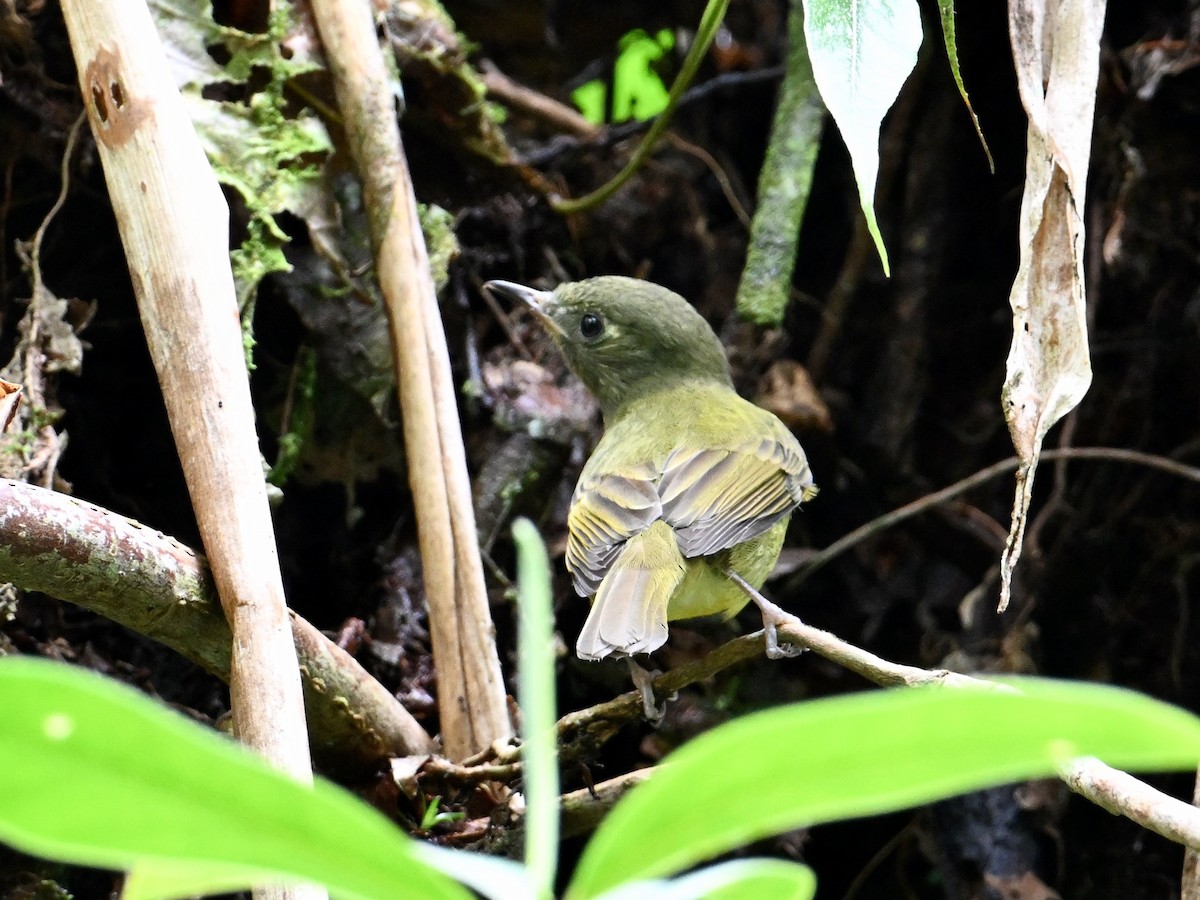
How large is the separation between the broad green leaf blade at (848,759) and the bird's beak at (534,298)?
9.75 ft

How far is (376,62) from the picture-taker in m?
3.01

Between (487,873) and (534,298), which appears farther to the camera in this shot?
(534,298)

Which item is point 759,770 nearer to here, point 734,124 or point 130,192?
point 130,192

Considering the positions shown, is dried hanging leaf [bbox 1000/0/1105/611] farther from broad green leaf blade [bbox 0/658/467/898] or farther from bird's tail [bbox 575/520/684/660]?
broad green leaf blade [bbox 0/658/467/898]

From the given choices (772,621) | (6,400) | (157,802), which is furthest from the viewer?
(772,621)

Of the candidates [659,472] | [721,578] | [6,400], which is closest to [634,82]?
[659,472]

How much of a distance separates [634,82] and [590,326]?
53.3 inches

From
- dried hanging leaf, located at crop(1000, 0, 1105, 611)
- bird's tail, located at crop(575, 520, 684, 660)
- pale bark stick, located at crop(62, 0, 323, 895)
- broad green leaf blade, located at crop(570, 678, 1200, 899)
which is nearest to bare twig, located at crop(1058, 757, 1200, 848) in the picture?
dried hanging leaf, located at crop(1000, 0, 1105, 611)

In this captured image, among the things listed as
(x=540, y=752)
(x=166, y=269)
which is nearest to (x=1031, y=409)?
(x=166, y=269)

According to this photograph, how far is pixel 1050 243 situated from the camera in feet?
6.88

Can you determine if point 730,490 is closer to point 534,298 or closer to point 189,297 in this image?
point 534,298

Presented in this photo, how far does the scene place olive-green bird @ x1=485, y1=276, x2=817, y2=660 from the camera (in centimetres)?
268

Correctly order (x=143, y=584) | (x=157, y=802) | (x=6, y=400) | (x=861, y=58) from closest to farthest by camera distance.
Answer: (x=157, y=802), (x=861, y=58), (x=143, y=584), (x=6, y=400)

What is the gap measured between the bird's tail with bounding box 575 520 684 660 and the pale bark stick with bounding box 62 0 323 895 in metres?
0.69
